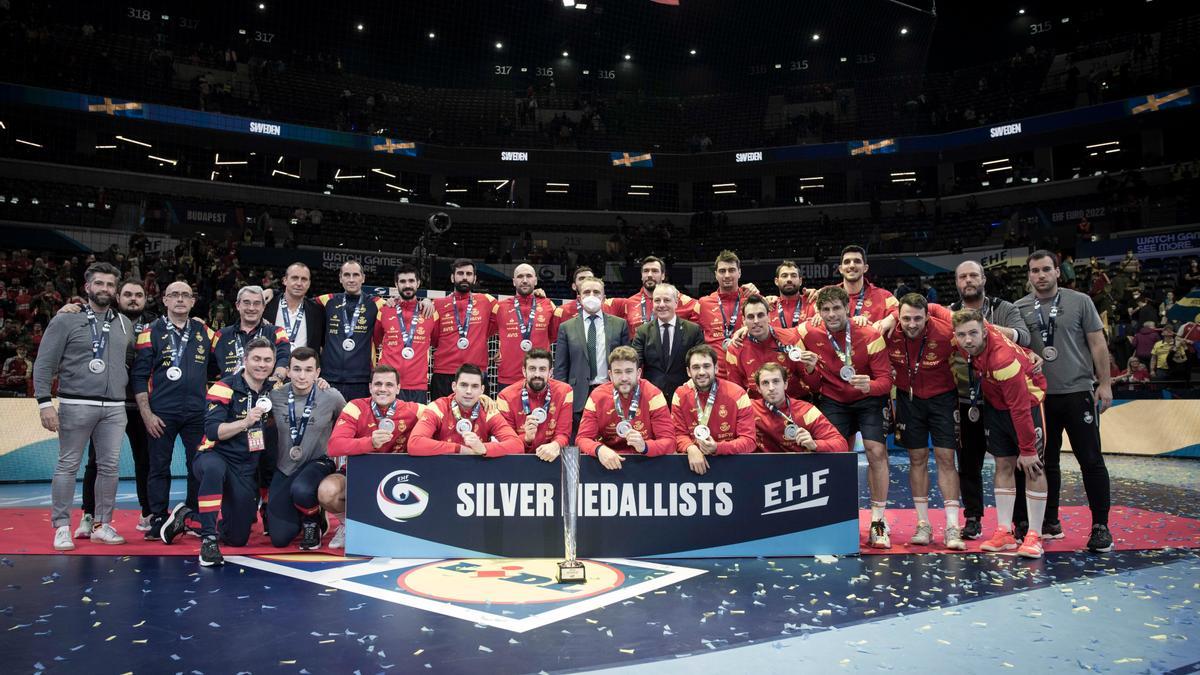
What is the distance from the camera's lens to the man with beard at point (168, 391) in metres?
6.33

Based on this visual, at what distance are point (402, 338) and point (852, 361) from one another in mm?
4436

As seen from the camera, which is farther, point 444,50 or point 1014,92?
point 444,50

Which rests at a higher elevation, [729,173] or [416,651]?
[729,173]

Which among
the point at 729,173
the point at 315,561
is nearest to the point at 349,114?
the point at 729,173

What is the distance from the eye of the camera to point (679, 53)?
104ft

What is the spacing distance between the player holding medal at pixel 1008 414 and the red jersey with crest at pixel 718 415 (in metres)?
1.77

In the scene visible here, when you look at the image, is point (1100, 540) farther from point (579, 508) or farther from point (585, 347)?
point (585, 347)

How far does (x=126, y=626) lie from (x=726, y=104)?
104ft

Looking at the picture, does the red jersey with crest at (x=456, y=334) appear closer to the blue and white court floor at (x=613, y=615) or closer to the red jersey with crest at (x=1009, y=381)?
the blue and white court floor at (x=613, y=615)

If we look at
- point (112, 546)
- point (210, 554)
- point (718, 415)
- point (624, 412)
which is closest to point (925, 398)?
point (718, 415)

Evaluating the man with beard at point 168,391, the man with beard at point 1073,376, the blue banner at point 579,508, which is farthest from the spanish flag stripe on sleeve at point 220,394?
the man with beard at point 1073,376

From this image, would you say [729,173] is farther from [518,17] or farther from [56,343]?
[56,343]

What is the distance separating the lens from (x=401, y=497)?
18.2 ft

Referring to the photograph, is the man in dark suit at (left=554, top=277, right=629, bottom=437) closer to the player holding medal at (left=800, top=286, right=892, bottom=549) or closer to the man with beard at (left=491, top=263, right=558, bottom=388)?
the man with beard at (left=491, top=263, right=558, bottom=388)
